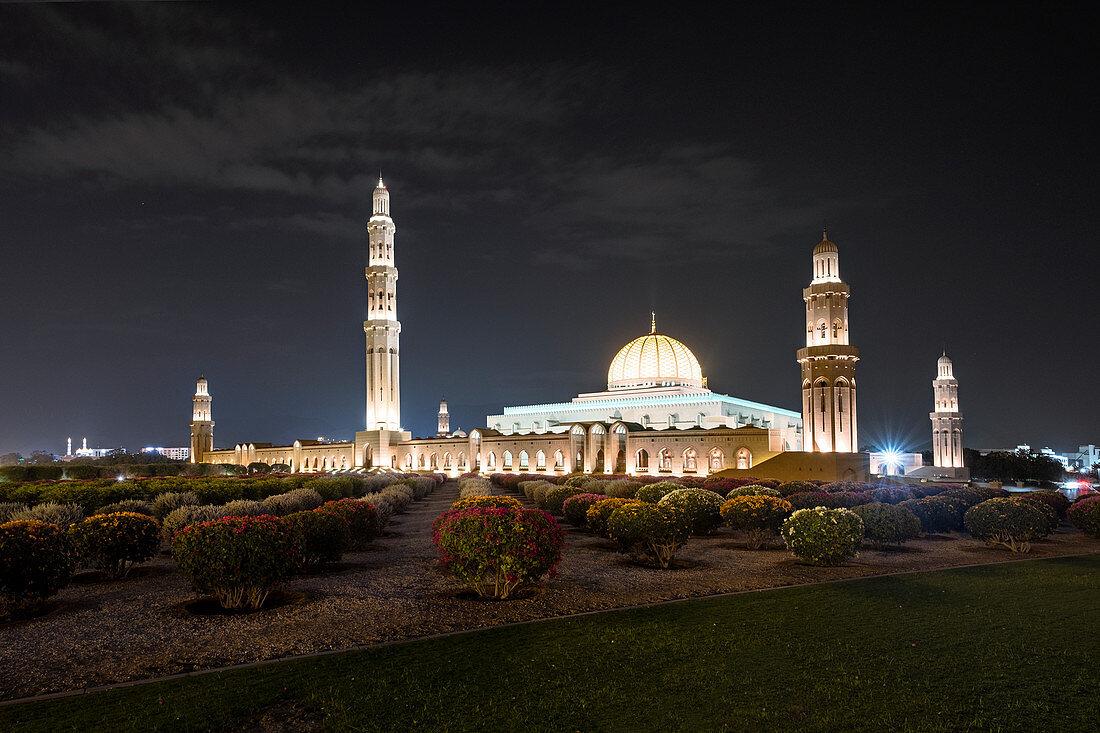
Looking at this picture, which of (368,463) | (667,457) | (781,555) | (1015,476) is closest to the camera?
(781,555)

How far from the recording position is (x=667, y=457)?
4200 cm

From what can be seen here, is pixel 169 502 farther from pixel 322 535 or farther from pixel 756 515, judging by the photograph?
pixel 756 515

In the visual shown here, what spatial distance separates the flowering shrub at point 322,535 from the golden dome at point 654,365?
46.3 meters

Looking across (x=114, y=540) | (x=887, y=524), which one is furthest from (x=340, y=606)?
(x=887, y=524)

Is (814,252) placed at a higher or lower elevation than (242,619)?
higher

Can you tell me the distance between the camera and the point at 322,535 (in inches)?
437

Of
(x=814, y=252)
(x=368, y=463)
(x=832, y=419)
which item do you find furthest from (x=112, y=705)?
(x=368, y=463)

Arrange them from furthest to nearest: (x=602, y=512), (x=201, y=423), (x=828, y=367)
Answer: (x=201, y=423) → (x=828, y=367) → (x=602, y=512)

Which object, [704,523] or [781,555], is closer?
[781,555]

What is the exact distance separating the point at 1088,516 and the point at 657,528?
10.5 metres

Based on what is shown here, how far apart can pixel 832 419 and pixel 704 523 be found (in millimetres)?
22234

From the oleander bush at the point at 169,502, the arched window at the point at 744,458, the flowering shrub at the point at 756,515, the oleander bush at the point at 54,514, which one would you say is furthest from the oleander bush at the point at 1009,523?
the arched window at the point at 744,458

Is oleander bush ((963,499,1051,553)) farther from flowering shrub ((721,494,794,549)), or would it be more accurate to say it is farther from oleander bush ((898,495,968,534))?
flowering shrub ((721,494,794,549))

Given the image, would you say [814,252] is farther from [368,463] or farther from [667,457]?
[368,463]
